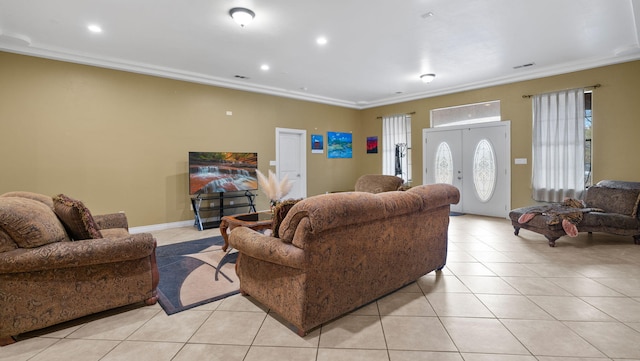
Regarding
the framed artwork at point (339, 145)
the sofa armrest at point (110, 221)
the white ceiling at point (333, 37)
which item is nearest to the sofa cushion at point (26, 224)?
the sofa armrest at point (110, 221)

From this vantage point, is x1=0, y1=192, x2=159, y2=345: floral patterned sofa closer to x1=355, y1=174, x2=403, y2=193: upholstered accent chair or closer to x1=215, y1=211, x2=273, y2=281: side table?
x1=215, y1=211, x2=273, y2=281: side table

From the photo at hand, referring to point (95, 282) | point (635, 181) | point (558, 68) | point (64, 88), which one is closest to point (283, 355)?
point (95, 282)

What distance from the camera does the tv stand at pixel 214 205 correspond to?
19.1 feet

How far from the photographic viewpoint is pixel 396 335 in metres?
2.17

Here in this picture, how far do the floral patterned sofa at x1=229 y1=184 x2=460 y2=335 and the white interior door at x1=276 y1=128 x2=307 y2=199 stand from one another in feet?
15.9

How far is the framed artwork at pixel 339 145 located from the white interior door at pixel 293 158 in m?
0.86

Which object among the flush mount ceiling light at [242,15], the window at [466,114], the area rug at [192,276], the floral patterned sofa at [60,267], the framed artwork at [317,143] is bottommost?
the area rug at [192,276]

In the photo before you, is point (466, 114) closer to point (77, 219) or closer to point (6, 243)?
point (77, 219)

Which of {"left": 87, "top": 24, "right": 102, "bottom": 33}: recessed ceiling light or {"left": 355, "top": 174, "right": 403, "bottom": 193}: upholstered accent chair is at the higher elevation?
{"left": 87, "top": 24, "right": 102, "bottom": 33}: recessed ceiling light

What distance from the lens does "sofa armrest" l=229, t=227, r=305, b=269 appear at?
2.04 meters

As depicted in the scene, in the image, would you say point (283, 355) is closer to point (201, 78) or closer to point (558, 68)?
point (201, 78)

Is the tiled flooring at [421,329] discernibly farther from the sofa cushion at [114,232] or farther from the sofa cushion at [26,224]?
the sofa cushion at [114,232]

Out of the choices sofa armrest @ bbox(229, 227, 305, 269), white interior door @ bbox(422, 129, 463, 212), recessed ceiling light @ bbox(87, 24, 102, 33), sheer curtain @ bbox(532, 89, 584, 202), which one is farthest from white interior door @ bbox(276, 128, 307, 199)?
sheer curtain @ bbox(532, 89, 584, 202)

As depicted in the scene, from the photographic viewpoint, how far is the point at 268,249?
2225 millimetres
